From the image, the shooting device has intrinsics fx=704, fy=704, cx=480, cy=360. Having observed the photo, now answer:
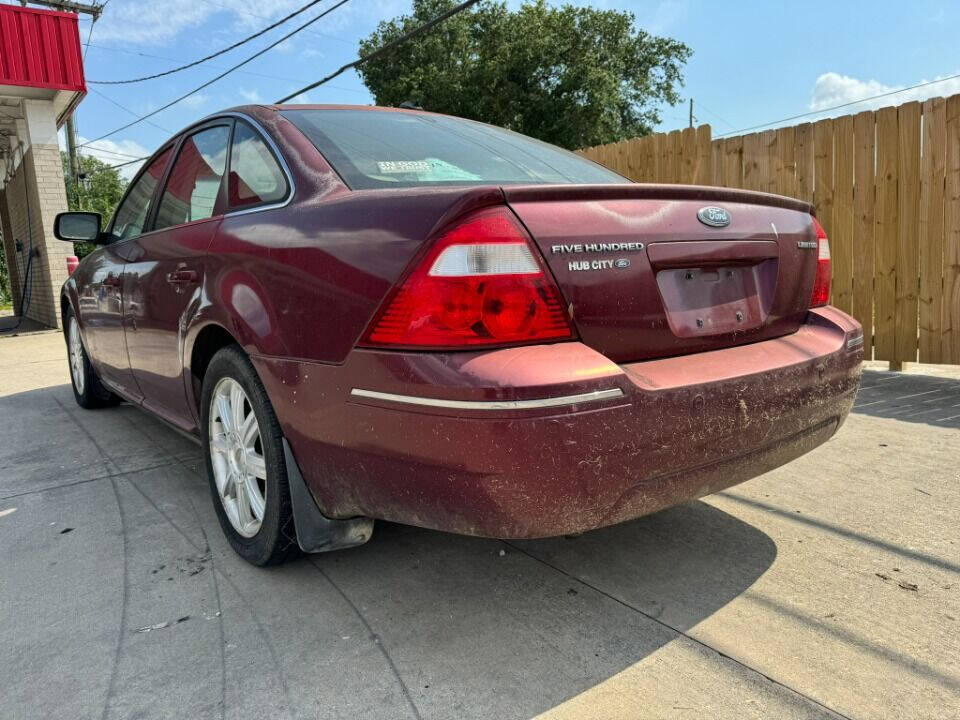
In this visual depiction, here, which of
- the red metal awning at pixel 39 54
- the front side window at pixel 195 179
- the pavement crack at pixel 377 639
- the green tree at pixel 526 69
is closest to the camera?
the pavement crack at pixel 377 639

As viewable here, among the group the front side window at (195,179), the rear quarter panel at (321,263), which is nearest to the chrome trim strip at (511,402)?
the rear quarter panel at (321,263)

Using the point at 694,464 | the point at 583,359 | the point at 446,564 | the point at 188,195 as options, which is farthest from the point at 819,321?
the point at 188,195

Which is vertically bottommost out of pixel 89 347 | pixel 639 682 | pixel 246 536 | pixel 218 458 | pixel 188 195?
pixel 639 682

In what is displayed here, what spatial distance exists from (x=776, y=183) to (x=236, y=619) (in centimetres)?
536

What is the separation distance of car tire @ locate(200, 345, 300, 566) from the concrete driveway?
0.13m

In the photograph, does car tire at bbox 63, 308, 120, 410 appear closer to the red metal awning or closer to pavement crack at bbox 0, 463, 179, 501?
pavement crack at bbox 0, 463, 179, 501

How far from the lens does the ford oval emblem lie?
80.4 inches

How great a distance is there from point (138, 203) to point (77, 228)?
702mm

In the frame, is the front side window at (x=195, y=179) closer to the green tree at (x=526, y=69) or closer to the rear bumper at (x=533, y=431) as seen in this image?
the rear bumper at (x=533, y=431)

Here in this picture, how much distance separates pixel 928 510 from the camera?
2.80 m

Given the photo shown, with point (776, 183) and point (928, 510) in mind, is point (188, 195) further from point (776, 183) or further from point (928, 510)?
point (776, 183)

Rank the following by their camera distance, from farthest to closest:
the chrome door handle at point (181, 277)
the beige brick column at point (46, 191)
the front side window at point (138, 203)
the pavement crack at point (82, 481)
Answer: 1. the beige brick column at point (46, 191)
2. the front side window at point (138, 203)
3. the pavement crack at point (82, 481)
4. the chrome door handle at point (181, 277)

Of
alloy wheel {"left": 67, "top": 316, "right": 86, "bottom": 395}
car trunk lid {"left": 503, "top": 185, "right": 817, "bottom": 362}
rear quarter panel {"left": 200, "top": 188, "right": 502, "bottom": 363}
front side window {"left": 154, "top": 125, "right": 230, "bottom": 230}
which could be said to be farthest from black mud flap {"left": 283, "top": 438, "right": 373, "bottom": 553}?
alloy wheel {"left": 67, "top": 316, "right": 86, "bottom": 395}

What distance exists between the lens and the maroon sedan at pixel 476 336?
1663mm
